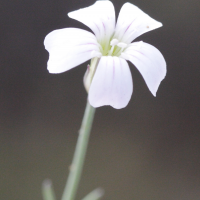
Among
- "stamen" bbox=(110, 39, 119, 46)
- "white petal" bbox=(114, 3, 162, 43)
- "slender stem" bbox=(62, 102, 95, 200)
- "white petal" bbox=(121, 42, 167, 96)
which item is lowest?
"slender stem" bbox=(62, 102, 95, 200)

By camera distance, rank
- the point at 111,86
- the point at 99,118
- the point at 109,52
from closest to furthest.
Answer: the point at 111,86 → the point at 109,52 → the point at 99,118

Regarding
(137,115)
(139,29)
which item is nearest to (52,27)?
(137,115)

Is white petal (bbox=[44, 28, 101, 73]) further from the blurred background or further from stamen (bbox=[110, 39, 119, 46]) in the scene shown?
the blurred background

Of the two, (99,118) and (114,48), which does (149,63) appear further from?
(99,118)

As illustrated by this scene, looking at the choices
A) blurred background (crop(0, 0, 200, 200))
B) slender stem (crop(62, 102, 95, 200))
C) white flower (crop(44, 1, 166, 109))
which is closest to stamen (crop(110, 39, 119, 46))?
white flower (crop(44, 1, 166, 109))

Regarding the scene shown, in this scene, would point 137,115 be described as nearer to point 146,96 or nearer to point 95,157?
point 146,96

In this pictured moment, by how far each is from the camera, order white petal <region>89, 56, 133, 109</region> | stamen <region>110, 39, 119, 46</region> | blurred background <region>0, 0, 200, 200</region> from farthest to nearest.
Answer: blurred background <region>0, 0, 200, 200</region>
stamen <region>110, 39, 119, 46</region>
white petal <region>89, 56, 133, 109</region>

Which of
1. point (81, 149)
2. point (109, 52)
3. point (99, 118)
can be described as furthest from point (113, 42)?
point (99, 118)
